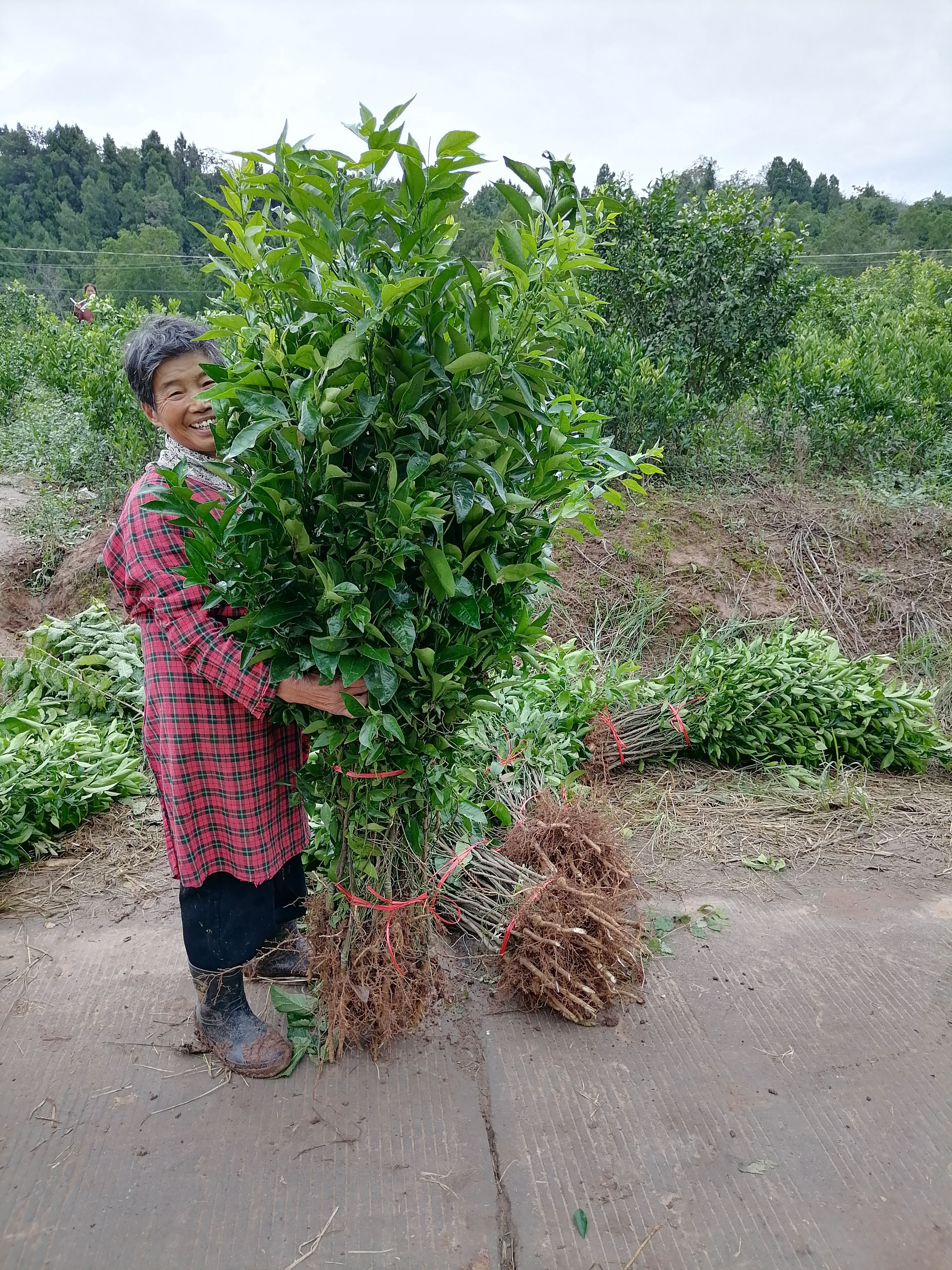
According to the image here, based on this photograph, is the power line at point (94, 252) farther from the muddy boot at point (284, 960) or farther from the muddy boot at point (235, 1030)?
the muddy boot at point (235, 1030)

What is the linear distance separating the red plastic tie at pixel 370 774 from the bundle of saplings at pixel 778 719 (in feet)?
7.07

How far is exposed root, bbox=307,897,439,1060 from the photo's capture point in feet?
7.51

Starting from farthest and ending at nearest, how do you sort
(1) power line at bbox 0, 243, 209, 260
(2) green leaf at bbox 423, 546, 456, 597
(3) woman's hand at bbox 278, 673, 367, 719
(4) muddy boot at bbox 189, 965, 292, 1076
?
(1) power line at bbox 0, 243, 209, 260 < (4) muddy boot at bbox 189, 965, 292, 1076 < (3) woman's hand at bbox 278, 673, 367, 719 < (2) green leaf at bbox 423, 546, 456, 597

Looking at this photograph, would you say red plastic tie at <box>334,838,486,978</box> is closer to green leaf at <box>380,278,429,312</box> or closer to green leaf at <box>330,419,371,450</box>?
green leaf at <box>330,419,371,450</box>

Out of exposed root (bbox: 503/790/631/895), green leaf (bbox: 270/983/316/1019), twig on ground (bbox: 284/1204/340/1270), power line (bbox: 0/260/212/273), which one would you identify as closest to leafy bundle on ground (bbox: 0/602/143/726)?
green leaf (bbox: 270/983/316/1019)

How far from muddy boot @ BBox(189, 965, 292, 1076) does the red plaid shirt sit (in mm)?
308

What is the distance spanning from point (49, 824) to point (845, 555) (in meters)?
5.91

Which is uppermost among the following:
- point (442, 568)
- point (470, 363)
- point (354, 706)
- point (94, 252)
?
point (94, 252)

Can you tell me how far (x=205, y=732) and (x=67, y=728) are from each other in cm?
205

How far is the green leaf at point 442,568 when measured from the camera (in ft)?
5.72

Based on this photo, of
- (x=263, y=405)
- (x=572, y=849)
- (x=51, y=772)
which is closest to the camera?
(x=263, y=405)

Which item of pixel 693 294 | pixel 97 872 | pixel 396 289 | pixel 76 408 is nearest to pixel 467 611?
pixel 396 289

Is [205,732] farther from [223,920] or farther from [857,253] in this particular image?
[857,253]

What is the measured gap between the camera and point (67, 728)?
3801 mm
